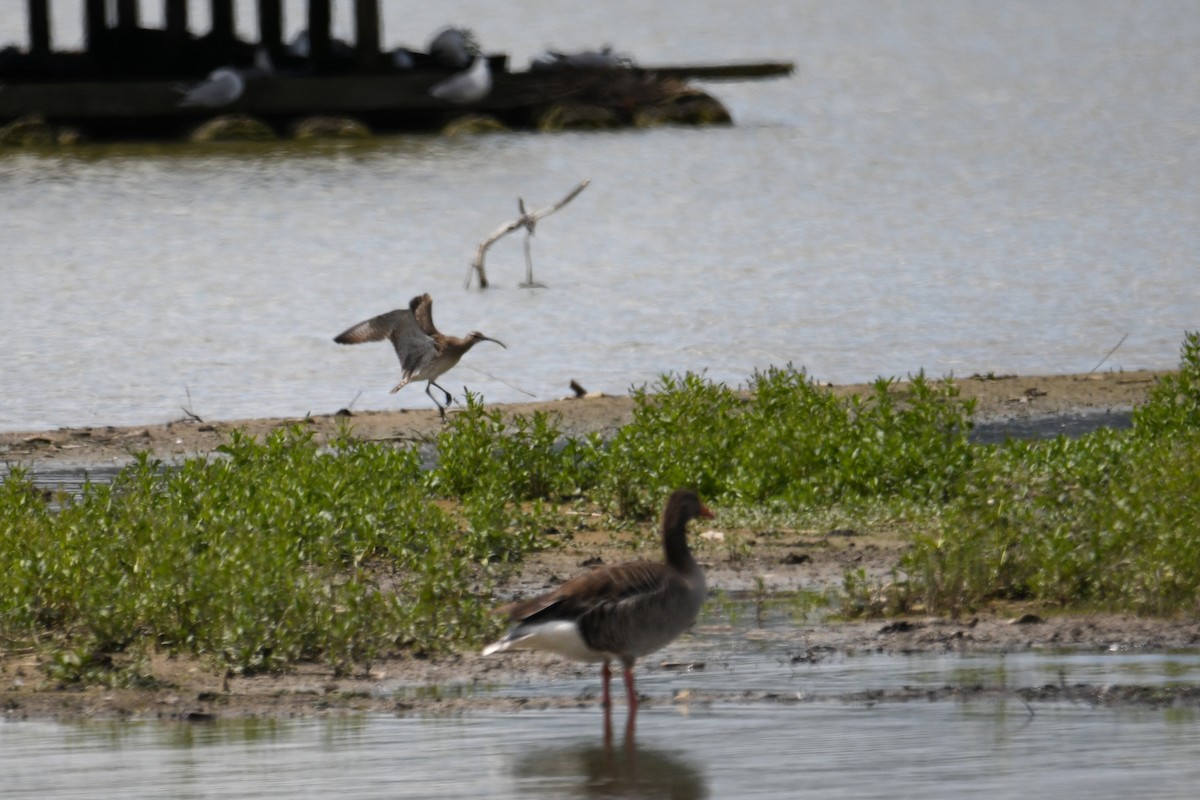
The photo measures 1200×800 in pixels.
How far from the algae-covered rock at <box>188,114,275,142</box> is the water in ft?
1.18

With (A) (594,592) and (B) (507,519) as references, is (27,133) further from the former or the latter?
(A) (594,592)

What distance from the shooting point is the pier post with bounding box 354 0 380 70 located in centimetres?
3856

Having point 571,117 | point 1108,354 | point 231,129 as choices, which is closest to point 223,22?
point 231,129

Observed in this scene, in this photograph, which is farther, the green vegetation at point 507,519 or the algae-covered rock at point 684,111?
the algae-covered rock at point 684,111

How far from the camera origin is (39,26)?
127 feet

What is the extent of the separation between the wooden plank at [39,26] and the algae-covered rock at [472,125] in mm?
7399

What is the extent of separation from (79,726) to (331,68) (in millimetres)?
34754

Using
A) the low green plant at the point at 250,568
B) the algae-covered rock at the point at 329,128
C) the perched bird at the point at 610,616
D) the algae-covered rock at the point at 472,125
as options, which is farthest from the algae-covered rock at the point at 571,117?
the perched bird at the point at 610,616

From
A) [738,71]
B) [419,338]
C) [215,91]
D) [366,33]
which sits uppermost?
[366,33]

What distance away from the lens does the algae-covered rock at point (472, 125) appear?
1628 inches

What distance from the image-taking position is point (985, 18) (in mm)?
93500

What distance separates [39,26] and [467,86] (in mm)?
7718

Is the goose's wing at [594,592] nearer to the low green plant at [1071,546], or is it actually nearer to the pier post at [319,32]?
the low green plant at [1071,546]

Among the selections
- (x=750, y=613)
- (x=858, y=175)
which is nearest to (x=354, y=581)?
(x=750, y=613)
